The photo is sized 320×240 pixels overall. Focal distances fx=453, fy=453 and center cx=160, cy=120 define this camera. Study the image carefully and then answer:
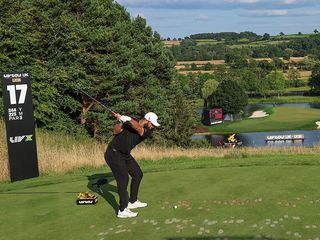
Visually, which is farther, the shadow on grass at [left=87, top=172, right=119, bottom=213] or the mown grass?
the mown grass

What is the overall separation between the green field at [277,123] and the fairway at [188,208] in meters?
88.6

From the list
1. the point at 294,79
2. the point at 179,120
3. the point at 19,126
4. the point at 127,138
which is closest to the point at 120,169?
the point at 127,138

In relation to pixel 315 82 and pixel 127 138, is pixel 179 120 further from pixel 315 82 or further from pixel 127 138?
pixel 315 82

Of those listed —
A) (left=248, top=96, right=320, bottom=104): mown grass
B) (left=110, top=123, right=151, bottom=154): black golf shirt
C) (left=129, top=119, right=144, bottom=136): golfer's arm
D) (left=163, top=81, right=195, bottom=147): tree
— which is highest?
(left=129, top=119, right=144, bottom=136): golfer's arm

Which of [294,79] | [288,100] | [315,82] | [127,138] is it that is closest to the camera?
[127,138]

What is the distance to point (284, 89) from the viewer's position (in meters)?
180

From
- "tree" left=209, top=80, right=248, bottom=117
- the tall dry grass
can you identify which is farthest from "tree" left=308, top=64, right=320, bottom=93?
the tall dry grass

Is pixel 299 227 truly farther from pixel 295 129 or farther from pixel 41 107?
pixel 295 129

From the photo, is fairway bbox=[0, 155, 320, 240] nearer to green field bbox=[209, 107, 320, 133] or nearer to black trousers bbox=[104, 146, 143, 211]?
black trousers bbox=[104, 146, 143, 211]

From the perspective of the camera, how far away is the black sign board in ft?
45.6

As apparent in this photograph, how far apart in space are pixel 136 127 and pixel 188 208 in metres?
1.74

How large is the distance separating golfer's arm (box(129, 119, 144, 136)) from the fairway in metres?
1.43

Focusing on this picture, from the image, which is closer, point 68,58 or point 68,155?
point 68,155

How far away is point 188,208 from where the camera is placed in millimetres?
8172
